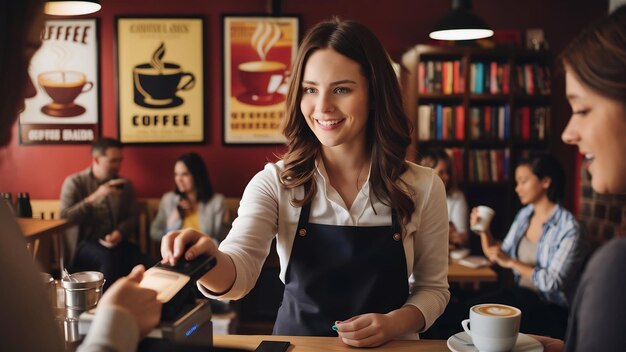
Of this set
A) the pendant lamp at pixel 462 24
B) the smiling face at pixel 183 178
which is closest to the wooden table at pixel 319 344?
the pendant lamp at pixel 462 24

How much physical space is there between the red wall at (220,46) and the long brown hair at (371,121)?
11.8 feet

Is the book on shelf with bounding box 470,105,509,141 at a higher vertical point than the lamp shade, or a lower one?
lower

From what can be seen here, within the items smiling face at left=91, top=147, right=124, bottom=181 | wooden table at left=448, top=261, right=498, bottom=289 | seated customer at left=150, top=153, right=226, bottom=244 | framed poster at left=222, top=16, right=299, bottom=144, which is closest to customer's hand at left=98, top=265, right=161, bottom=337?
wooden table at left=448, top=261, right=498, bottom=289

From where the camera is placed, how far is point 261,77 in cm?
539

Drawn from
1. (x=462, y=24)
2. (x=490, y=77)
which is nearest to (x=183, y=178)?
(x=462, y=24)

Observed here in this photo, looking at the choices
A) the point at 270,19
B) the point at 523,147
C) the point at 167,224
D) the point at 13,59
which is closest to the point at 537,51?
the point at 523,147

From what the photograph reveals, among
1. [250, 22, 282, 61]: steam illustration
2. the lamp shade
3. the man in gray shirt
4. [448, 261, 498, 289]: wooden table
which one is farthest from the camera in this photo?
[250, 22, 282, 61]: steam illustration

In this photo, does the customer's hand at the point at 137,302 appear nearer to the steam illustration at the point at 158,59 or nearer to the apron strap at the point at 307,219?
the apron strap at the point at 307,219

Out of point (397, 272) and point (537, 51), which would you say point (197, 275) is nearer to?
point (397, 272)

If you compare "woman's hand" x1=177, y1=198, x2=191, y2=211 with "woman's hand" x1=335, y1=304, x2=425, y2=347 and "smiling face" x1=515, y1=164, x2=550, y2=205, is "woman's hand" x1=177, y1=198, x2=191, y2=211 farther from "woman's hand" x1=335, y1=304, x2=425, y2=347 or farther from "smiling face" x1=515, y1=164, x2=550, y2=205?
"woman's hand" x1=335, y1=304, x2=425, y2=347

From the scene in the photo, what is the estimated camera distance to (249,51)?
537 cm

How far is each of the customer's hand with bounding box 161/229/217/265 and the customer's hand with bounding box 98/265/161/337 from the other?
0.63ft

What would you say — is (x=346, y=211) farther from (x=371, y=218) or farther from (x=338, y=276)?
(x=338, y=276)

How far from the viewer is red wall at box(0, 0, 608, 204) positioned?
→ 211 inches
